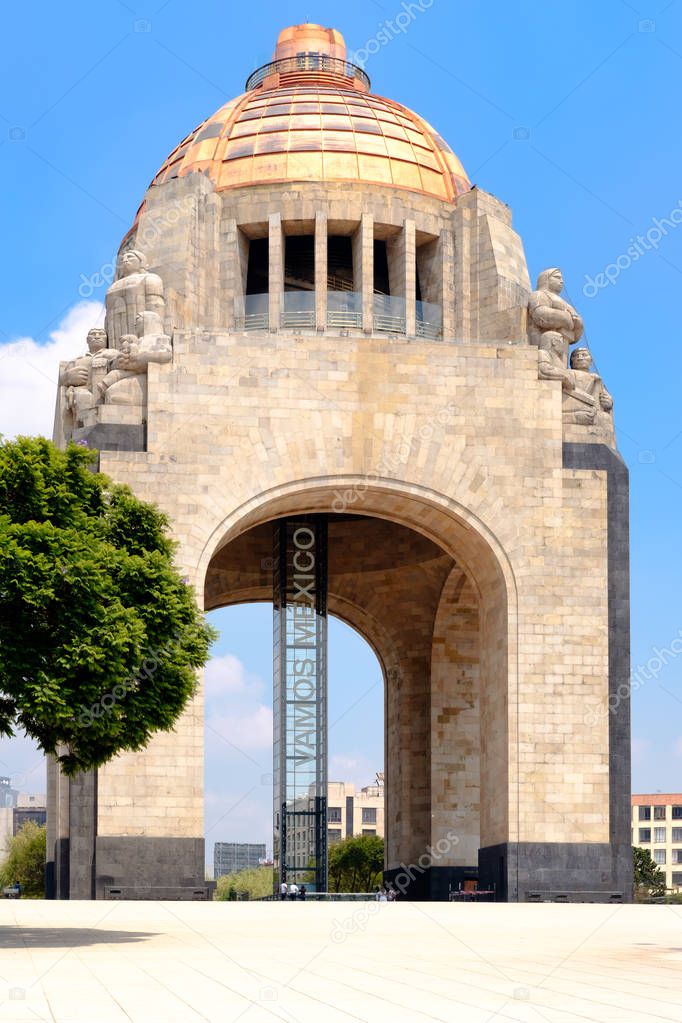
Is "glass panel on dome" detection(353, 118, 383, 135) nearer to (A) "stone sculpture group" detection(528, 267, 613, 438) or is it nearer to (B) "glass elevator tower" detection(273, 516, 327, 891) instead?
(A) "stone sculpture group" detection(528, 267, 613, 438)

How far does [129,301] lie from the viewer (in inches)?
1120

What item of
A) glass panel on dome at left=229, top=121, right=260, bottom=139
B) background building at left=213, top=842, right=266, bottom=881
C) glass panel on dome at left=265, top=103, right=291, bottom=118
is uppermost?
glass panel on dome at left=265, top=103, right=291, bottom=118

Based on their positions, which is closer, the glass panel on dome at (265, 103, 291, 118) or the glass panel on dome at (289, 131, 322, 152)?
the glass panel on dome at (289, 131, 322, 152)

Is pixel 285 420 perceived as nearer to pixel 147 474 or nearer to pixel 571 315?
pixel 147 474

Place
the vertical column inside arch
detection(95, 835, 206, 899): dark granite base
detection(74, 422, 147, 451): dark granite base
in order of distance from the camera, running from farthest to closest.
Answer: the vertical column inside arch, detection(74, 422, 147, 451): dark granite base, detection(95, 835, 206, 899): dark granite base

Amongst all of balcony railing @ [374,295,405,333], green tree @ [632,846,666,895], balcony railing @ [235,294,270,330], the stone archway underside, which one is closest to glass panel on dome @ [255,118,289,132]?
balcony railing @ [235,294,270,330]

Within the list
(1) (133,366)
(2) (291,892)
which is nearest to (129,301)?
(1) (133,366)

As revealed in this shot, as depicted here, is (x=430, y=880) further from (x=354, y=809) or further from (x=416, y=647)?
(x=354, y=809)

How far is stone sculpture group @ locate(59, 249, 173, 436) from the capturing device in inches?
1070

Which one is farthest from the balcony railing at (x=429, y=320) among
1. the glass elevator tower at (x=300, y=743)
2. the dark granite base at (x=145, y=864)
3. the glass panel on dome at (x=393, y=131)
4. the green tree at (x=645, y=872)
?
the green tree at (x=645, y=872)

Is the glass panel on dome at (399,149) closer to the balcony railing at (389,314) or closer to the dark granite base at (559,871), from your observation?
the balcony railing at (389,314)

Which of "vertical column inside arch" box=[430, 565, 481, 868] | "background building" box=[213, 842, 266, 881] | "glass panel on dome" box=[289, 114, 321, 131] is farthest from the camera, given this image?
"background building" box=[213, 842, 266, 881]

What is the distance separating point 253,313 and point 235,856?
434 feet

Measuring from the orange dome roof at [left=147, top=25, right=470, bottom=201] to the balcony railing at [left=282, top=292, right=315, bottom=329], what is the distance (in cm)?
275
